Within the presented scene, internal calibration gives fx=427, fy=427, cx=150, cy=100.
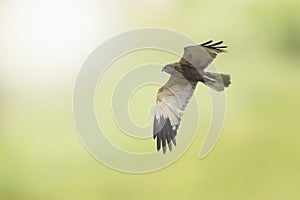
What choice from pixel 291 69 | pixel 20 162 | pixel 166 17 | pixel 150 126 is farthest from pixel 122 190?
pixel 291 69

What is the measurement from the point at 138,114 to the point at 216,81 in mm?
359

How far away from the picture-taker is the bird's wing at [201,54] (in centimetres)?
179

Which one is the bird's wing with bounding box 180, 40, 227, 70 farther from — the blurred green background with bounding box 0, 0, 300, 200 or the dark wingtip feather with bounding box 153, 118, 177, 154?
the dark wingtip feather with bounding box 153, 118, 177, 154

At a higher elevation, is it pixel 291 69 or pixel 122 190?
pixel 291 69

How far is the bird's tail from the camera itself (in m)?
1.81

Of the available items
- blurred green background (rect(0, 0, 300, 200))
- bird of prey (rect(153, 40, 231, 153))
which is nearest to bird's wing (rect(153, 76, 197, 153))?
bird of prey (rect(153, 40, 231, 153))

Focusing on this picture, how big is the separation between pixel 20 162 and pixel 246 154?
0.95 m

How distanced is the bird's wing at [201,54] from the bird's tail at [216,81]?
4 centimetres

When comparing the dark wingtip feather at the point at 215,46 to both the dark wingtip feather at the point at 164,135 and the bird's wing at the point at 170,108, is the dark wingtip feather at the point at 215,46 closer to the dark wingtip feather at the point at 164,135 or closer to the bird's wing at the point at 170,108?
the bird's wing at the point at 170,108

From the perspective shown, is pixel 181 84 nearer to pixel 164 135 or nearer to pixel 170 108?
pixel 170 108

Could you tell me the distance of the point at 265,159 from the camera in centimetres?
182

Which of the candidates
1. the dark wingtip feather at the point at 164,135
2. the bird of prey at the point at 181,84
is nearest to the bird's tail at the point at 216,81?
the bird of prey at the point at 181,84

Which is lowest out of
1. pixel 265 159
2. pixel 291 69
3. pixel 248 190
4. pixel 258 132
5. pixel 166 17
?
pixel 248 190

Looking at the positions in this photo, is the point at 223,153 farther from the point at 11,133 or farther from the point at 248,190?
the point at 11,133
